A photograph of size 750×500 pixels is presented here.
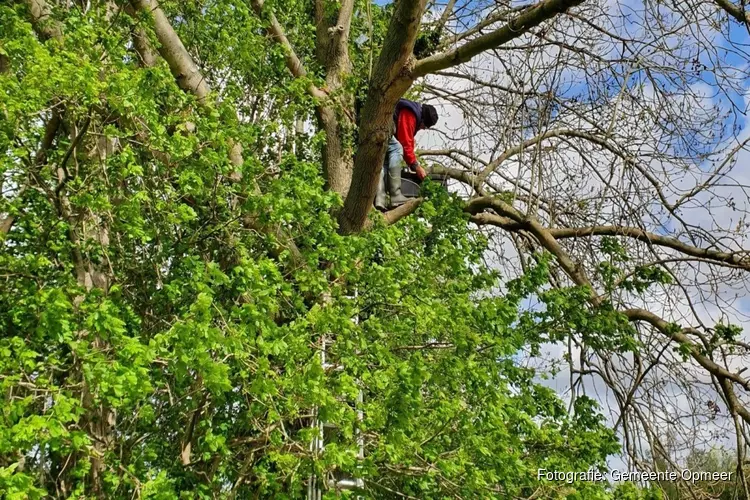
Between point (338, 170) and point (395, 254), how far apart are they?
6.33ft

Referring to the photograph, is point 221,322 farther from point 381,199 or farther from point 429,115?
point 429,115

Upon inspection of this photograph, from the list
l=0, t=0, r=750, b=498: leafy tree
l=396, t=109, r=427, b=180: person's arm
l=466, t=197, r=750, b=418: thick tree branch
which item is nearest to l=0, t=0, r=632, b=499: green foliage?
l=0, t=0, r=750, b=498: leafy tree

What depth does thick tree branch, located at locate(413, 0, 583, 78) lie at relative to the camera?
451 cm

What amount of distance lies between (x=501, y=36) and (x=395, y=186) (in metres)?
2.69

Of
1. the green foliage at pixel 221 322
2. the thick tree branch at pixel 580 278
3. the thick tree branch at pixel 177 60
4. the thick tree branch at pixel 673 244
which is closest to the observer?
the green foliage at pixel 221 322

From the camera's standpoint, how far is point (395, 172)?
7.32 metres

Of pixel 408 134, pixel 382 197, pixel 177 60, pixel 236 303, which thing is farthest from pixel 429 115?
pixel 236 303

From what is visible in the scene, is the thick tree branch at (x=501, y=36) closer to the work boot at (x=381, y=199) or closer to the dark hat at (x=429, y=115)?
the dark hat at (x=429, y=115)

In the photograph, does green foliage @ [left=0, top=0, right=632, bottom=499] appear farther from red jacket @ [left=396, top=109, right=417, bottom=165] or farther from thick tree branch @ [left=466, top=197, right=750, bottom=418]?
red jacket @ [left=396, top=109, right=417, bottom=165]

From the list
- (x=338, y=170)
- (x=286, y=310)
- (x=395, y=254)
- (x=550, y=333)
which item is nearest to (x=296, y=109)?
(x=338, y=170)

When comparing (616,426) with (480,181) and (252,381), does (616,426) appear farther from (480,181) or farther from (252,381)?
(252,381)

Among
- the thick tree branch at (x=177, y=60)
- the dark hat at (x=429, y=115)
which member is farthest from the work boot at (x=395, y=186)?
the thick tree branch at (x=177, y=60)

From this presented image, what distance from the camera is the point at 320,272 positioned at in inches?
200

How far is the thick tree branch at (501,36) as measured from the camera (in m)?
4.51
